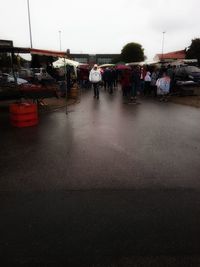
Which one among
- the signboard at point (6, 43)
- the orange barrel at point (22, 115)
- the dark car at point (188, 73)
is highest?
the signboard at point (6, 43)

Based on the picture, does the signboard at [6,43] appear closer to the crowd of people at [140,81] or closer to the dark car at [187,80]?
the crowd of people at [140,81]

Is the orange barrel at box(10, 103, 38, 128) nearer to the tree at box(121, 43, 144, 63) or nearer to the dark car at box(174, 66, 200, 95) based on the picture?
the dark car at box(174, 66, 200, 95)

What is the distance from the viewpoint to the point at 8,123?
11203 mm

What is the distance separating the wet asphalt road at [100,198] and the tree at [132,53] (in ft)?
320

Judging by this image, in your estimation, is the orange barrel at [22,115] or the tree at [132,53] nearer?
the orange barrel at [22,115]

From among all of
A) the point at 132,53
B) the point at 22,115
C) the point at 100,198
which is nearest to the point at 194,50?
the point at 132,53

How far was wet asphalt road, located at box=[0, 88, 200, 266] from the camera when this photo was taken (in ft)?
11.5

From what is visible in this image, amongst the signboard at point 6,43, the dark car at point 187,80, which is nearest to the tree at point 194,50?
the dark car at point 187,80

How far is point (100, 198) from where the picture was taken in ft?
16.0

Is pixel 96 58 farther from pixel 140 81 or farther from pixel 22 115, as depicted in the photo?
pixel 22 115

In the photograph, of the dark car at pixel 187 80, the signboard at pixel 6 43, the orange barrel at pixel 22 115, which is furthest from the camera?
the dark car at pixel 187 80

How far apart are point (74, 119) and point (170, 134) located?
4.31 metres

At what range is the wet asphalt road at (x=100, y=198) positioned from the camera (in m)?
3.50

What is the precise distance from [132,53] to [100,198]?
104 metres
